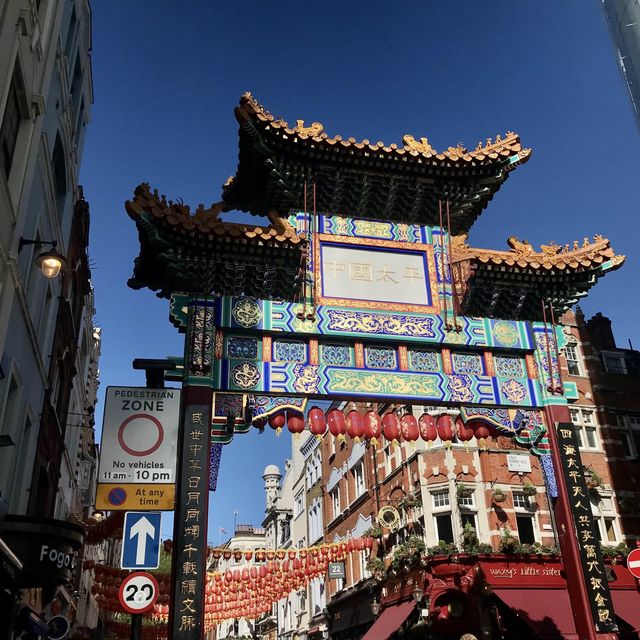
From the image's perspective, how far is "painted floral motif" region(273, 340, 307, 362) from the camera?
45.3ft

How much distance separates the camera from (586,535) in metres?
13.3

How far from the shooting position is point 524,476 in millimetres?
26031

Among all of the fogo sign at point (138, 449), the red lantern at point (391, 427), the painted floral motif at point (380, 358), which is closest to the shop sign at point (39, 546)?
the fogo sign at point (138, 449)

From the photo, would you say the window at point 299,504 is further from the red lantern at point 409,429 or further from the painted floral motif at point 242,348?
the painted floral motif at point 242,348

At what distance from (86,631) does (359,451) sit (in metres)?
16.0

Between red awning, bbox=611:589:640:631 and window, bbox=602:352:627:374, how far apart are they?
9.97m

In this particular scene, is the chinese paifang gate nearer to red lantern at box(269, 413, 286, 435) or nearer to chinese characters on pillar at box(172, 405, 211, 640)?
red lantern at box(269, 413, 286, 435)

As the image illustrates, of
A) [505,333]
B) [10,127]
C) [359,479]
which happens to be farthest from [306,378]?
[359,479]

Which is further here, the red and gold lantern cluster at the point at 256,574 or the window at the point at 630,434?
the window at the point at 630,434

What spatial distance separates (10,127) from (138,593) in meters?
7.80

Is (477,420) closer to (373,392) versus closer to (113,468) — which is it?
(373,392)

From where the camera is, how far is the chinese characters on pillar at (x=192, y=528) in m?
11.1

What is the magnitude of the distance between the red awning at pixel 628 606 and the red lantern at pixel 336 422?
1419 cm

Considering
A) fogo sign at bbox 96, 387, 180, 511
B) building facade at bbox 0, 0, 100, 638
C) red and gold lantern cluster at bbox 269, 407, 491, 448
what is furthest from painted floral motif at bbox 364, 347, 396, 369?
building facade at bbox 0, 0, 100, 638
